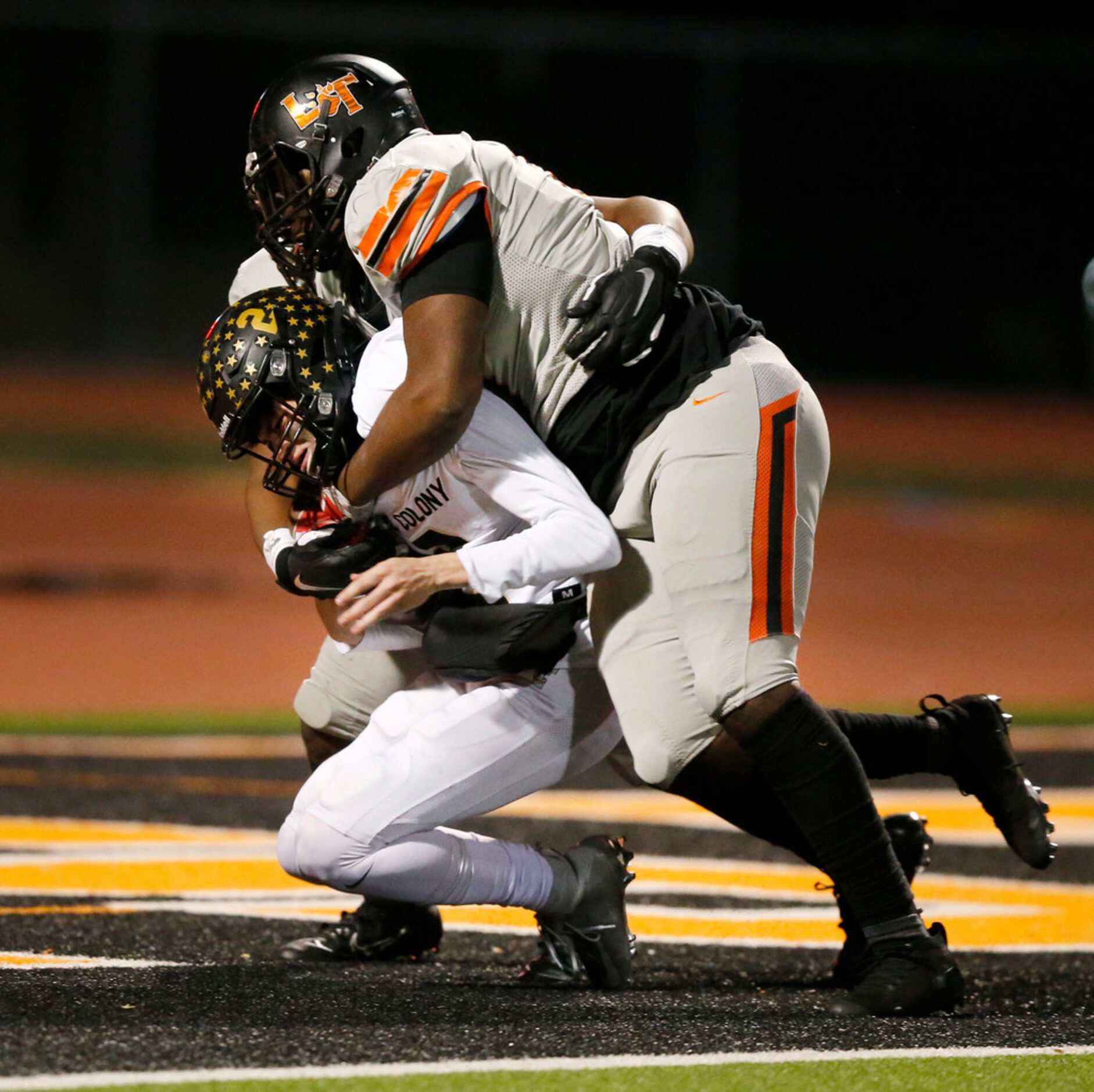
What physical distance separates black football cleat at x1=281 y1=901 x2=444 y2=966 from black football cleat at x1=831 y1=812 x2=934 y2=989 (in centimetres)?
90

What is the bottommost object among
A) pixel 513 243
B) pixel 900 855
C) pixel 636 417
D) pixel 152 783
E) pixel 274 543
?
pixel 152 783

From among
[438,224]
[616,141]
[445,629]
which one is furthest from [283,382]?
[616,141]

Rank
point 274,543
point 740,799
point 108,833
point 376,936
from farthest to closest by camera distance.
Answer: point 108,833 < point 376,936 < point 274,543 < point 740,799

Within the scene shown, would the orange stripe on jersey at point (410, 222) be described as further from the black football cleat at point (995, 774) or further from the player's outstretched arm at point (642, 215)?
the black football cleat at point (995, 774)

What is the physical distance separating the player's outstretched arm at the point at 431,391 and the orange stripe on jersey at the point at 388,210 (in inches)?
5.7

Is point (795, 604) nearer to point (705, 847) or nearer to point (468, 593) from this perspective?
point (468, 593)

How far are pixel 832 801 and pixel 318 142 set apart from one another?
1652 mm

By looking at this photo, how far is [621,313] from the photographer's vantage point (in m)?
3.72

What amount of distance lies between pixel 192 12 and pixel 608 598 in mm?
16198

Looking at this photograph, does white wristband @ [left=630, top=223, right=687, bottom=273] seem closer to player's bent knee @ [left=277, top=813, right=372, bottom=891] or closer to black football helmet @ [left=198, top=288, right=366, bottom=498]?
black football helmet @ [left=198, top=288, right=366, bottom=498]

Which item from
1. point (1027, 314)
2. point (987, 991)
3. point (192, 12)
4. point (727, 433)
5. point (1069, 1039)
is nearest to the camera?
point (1069, 1039)

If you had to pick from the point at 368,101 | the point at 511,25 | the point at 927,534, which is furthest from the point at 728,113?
the point at 368,101

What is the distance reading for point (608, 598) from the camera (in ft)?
12.8

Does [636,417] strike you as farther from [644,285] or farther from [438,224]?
[438,224]
